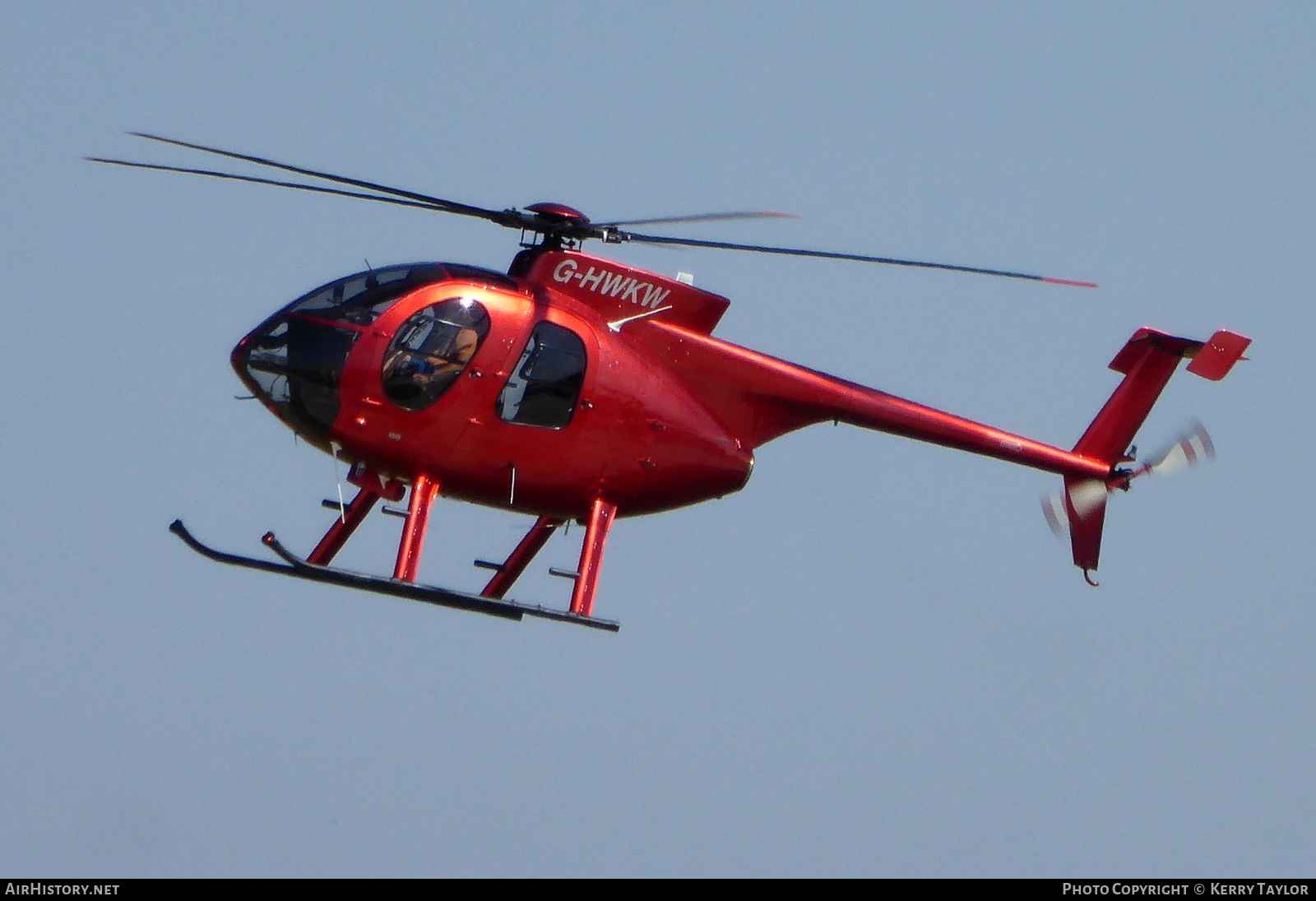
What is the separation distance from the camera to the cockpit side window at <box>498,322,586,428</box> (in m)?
14.5

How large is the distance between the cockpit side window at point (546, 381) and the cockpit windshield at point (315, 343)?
0.89m

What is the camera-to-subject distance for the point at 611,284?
14977 mm

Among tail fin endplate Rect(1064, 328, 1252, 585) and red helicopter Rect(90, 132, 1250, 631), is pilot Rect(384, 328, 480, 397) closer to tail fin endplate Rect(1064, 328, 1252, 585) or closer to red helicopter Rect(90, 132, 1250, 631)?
red helicopter Rect(90, 132, 1250, 631)

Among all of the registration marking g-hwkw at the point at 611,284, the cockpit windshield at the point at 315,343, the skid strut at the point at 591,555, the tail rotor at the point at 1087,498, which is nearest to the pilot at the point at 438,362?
the cockpit windshield at the point at 315,343

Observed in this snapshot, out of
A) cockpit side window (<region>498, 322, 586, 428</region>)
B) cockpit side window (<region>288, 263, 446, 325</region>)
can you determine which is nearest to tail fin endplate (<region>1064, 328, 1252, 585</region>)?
cockpit side window (<region>498, 322, 586, 428</region>)

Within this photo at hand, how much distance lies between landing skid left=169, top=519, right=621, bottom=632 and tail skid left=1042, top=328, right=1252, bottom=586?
5206 mm

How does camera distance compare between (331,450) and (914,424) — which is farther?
(914,424)

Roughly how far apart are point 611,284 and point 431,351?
160cm

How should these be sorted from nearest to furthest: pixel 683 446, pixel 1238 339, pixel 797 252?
pixel 797 252 < pixel 683 446 < pixel 1238 339

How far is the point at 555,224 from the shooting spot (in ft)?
48.0

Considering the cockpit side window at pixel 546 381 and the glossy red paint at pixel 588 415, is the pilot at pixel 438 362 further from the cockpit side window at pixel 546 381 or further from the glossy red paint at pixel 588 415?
the cockpit side window at pixel 546 381
